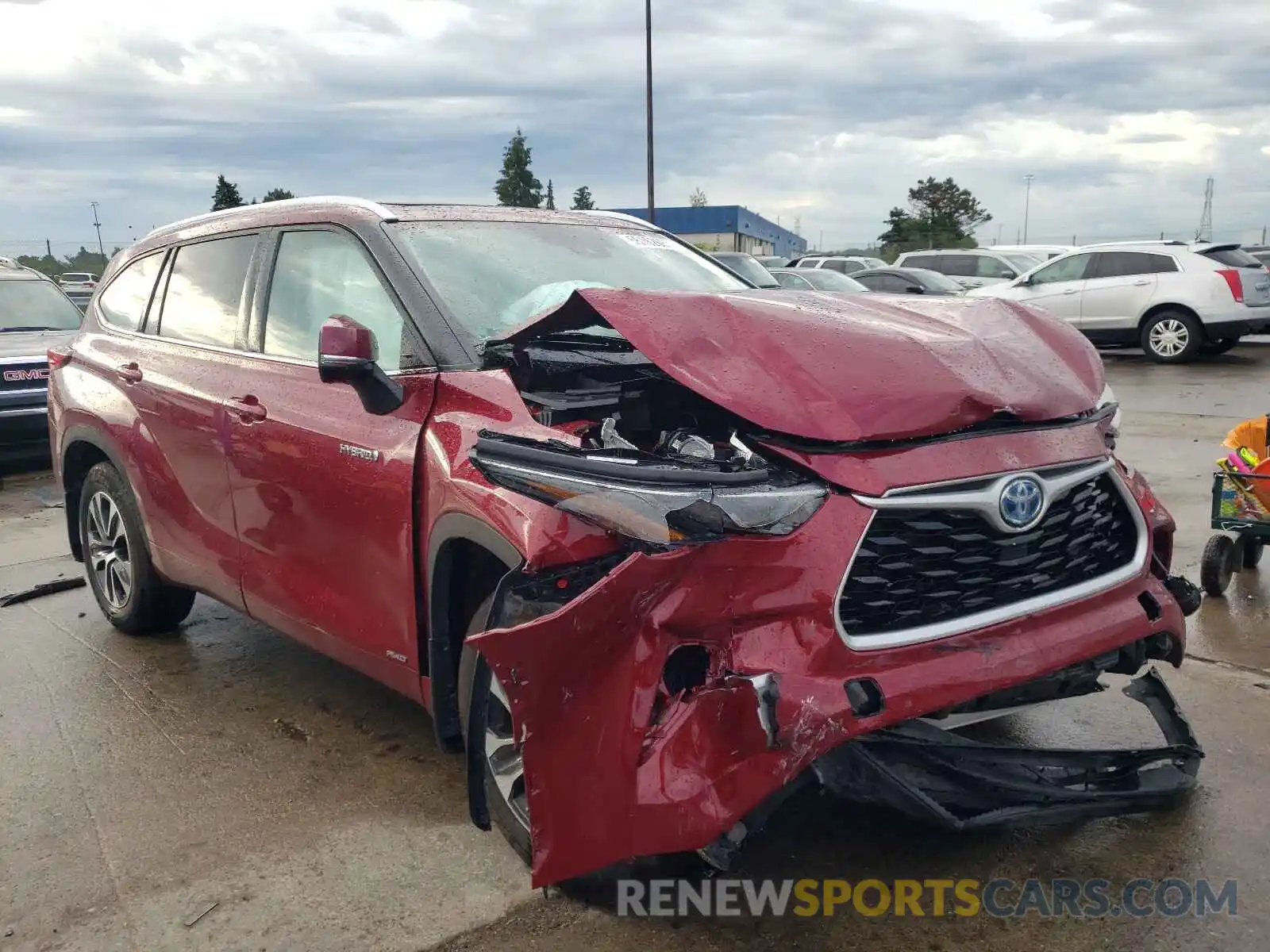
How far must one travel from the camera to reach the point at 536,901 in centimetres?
279

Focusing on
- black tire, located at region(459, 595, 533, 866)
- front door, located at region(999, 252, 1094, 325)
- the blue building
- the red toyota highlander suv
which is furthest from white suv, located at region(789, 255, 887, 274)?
the blue building

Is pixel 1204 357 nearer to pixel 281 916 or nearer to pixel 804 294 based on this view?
pixel 804 294

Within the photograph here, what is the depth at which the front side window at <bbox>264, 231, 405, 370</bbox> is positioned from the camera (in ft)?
10.8

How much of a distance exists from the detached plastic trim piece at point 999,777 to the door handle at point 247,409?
227 centimetres

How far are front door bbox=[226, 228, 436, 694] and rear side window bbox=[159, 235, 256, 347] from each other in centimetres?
24

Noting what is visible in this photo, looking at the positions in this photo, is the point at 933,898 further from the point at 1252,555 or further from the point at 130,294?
the point at 130,294

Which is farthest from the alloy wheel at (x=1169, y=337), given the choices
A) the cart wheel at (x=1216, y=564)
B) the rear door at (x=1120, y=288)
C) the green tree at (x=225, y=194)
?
the green tree at (x=225, y=194)

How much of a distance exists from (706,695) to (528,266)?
1.85 metres

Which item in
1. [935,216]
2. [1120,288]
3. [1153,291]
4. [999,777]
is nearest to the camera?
[999,777]

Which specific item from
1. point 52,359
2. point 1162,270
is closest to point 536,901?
point 52,359

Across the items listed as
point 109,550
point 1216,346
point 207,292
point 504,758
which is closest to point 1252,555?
point 504,758

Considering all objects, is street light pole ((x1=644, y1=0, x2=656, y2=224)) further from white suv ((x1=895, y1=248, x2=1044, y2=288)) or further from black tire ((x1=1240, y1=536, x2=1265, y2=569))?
black tire ((x1=1240, y1=536, x2=1265, y2=569))

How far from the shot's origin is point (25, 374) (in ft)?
30.6

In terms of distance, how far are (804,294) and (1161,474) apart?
535cm
